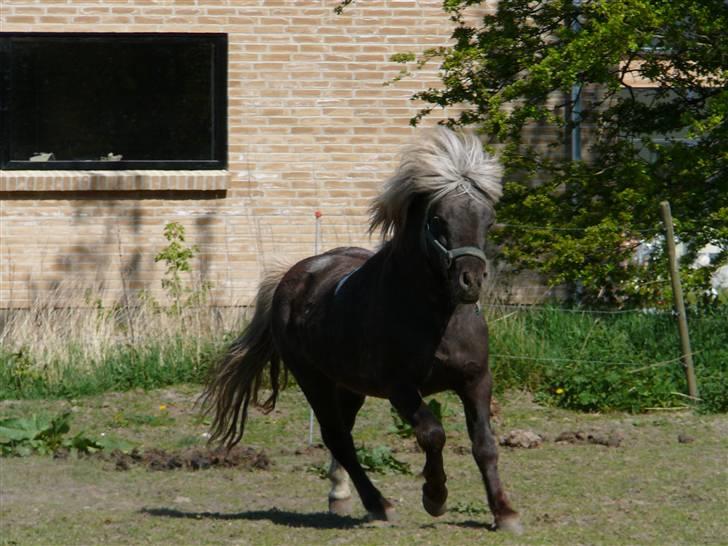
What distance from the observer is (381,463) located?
9195 mm

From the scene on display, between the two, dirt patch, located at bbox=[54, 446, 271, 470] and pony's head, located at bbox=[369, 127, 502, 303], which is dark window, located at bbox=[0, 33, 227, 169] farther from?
pony's head, located at bbox=[369, 127, 502, 303]

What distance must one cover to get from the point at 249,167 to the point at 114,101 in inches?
64.9

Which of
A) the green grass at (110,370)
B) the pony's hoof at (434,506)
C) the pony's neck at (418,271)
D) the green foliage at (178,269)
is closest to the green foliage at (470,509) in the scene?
the pony's hoof at (434,506)

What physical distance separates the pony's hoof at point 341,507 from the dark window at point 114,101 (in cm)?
661

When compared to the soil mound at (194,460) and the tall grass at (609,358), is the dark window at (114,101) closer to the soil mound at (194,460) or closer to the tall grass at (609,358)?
the tall grass at (609,358)

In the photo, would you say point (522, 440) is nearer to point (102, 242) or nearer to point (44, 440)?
point (44, 440)

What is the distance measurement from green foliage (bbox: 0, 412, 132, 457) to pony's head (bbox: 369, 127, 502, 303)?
3.95 meters

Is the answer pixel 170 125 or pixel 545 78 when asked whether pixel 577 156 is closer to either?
pixel 545 78

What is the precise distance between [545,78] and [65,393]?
5061 mm

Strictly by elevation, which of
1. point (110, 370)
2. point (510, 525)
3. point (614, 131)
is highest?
point (614, 131)

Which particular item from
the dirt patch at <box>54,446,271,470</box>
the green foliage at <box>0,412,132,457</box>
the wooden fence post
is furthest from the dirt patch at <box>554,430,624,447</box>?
the green foliage at <box>0,412,132,457</box>

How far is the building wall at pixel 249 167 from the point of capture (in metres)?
13.7

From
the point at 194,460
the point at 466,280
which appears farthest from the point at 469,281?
the point at 194,460

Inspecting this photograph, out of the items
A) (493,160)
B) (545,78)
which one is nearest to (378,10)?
(545,78)
